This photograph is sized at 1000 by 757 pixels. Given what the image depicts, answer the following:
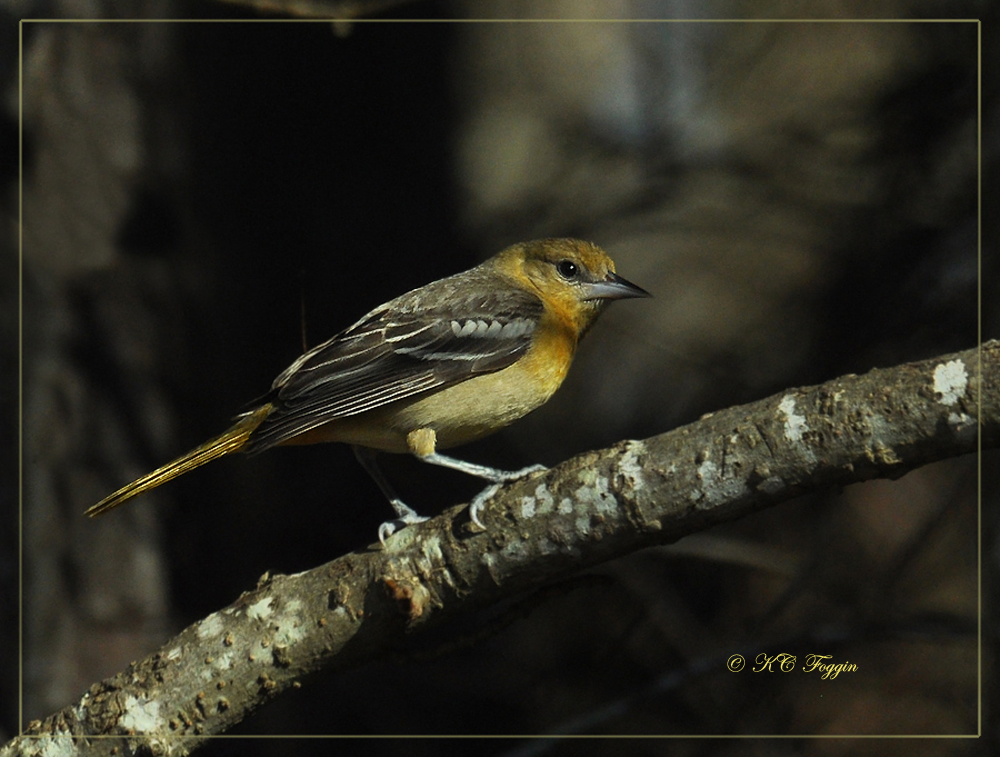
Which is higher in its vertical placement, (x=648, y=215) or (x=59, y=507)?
(x=648, y=215)

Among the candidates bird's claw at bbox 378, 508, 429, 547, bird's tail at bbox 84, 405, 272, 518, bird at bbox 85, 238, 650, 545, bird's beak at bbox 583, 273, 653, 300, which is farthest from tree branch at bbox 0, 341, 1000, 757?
bird's beak at bbox 583, 273, 653, 300

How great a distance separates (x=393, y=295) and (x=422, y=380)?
1.17m

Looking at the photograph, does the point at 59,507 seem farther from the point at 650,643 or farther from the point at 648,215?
the point at 648,215

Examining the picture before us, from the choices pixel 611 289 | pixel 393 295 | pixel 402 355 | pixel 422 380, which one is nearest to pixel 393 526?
pixel 422 380

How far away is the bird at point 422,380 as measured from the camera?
3510 millimetres

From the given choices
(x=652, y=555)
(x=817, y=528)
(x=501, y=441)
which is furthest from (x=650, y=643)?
(x=501, y=441)

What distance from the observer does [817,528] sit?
5.14 m

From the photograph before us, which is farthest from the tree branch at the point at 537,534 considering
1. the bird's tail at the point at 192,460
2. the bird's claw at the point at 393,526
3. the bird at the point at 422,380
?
the bird's tail at the point at 192,460

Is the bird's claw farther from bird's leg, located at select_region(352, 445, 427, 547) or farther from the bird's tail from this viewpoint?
the bird's tail

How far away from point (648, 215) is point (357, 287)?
2.34m

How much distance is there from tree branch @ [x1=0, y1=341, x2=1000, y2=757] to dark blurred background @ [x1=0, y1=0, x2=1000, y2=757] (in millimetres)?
1450

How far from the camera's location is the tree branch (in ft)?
8.51

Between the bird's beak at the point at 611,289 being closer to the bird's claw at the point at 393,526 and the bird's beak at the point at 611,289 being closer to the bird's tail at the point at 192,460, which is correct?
the bird's claw at the point at 393,526

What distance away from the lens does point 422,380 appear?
143 inches
